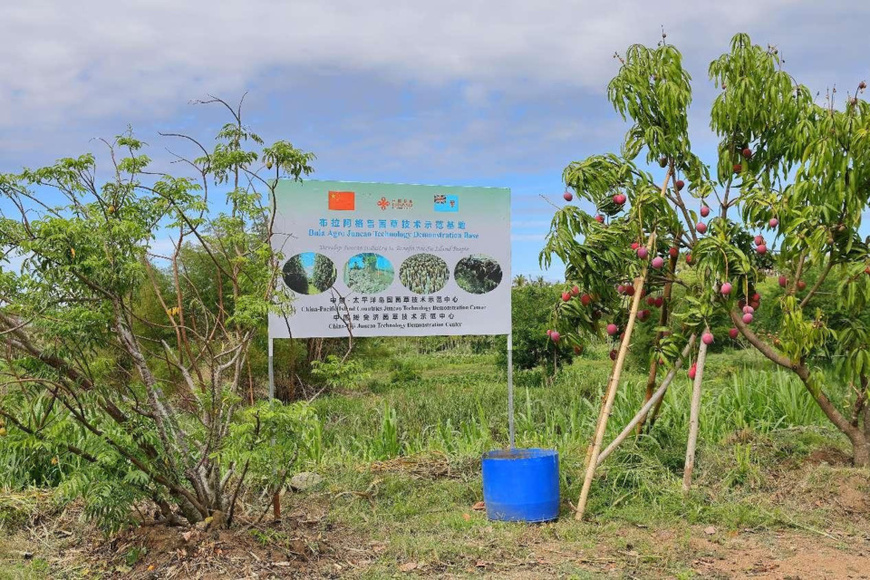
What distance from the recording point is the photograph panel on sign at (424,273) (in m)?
7.16

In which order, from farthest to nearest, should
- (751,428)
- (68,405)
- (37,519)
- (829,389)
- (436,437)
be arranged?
(829,389), (436,437), (751,428), (37,519), (68,405)

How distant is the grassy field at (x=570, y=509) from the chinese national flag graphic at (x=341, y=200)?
5.46ft

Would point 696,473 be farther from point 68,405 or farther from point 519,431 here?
point 68,405

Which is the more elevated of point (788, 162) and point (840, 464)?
point (788, 162)

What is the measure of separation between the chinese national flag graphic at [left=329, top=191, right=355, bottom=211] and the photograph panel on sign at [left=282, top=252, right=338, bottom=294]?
17.4 inches

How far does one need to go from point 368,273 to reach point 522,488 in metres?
2.52

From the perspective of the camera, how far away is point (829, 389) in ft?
28.0

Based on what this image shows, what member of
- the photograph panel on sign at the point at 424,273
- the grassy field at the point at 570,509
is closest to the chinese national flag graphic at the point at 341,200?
Result: the photograph panel on sign at the point at 424,273

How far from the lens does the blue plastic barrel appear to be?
209 inches

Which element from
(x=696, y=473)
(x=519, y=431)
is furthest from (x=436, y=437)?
(x=696, y=473)

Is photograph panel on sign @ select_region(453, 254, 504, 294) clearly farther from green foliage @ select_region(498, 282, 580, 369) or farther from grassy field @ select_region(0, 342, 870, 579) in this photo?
green foliage @ select_region(498, 282, 580, 369)

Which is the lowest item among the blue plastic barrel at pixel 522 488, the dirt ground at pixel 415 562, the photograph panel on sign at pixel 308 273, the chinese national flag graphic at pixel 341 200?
the dirt ground at pixel 415 562

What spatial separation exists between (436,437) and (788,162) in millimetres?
3847

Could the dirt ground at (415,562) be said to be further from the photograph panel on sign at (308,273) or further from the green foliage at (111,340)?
the photograph panel on sign at (308,273)
